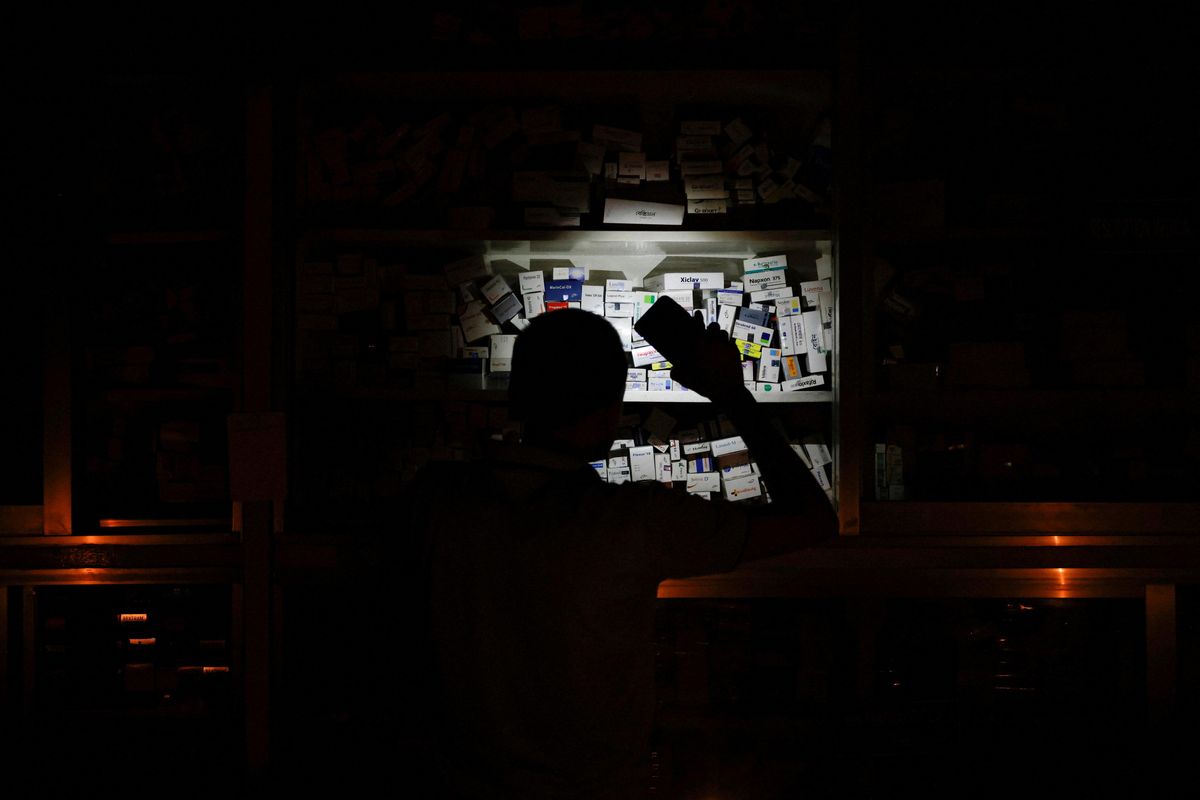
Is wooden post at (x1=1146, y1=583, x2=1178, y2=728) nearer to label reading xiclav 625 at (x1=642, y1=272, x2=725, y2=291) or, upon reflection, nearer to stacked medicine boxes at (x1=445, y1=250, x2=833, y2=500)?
stacked medicine boxes at (x1=445, y1=250, x2=833, y2=500)

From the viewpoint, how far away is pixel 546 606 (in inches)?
48.0

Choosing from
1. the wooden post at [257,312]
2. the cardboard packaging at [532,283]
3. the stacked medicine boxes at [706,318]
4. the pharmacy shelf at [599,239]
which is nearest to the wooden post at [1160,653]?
the stacked medicine boxes at [706,318]

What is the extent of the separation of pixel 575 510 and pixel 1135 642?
2237 millimetres

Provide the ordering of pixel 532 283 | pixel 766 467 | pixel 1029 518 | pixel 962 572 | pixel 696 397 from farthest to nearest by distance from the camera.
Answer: pixel 532 283
pixel 696 397
pixel 1029 518
pixel 962 572
pixel 766 467

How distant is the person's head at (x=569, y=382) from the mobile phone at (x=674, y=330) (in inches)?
3.2

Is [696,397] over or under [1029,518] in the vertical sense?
over

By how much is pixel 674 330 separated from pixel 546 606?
0.54 meters

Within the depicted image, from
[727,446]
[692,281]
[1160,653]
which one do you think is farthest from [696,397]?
[1160,653]

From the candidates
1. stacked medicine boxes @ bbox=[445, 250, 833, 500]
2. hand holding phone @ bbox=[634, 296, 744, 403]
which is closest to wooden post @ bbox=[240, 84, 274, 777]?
stacked medicine boxes @ bbox=[445, 250, 833, 500]

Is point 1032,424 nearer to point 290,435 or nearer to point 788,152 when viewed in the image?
point 788,152

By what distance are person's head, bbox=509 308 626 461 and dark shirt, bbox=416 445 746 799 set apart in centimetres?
6

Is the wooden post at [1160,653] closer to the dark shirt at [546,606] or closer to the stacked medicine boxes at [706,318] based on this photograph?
the stacked medicine boxes at [706,318]

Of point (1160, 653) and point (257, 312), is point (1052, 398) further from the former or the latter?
point (257, 312)

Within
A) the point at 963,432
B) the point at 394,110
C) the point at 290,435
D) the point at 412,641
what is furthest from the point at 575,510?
the point at 394,110
